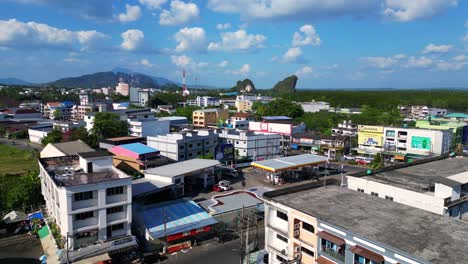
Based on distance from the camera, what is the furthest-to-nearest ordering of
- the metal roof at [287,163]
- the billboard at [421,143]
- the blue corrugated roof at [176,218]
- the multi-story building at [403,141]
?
the billboard at [421,143] → the multi-story building at [403,141] → the metal roof at [287,163] → the blue corrugated roof at [176,218]

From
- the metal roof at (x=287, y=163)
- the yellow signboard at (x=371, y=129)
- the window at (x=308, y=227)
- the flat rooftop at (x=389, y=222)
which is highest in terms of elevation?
the yellow signboard at (x=371, y=129)

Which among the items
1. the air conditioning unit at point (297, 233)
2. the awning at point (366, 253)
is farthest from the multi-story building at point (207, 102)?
the awning at point (366, 253)

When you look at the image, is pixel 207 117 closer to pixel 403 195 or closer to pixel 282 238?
pixel 403 195

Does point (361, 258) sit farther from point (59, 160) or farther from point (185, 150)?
point (185, 150)

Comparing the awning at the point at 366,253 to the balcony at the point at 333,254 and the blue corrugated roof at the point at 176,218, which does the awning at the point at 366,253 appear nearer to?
the balcony at the point at 333,254

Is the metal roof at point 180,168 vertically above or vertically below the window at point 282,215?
below

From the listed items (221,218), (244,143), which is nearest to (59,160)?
(221,218)

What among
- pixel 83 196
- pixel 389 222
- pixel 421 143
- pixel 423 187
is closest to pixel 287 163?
pixel 423 187
